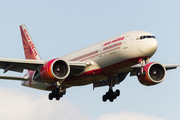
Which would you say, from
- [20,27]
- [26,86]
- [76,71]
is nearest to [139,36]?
[76,71]

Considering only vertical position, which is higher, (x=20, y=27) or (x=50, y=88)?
(x=20, y=27)

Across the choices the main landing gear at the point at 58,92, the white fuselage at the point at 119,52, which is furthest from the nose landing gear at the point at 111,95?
the main landing gear at the point at 58,92

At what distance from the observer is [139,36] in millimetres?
34844

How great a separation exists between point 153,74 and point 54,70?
10664mm

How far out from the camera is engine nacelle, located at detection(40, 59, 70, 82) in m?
35.7

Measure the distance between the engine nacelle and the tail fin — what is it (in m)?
11.0

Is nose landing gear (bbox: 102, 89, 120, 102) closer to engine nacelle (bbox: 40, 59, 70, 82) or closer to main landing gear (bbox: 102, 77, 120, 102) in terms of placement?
main landing gear (bbox: 102, 77, 120, 102)

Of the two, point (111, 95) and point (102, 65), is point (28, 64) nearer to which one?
point (102, 65)

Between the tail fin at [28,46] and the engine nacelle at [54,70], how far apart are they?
433 inches

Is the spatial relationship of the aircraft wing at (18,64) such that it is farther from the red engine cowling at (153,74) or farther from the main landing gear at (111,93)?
the red engine cowling at (153,74)

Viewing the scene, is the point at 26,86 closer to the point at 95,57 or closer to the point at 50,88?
the point at 50,88

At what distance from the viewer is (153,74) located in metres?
40.2

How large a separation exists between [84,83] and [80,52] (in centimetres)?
341

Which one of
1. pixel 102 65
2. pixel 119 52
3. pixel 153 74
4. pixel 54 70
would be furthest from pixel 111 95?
pixel 119 52
